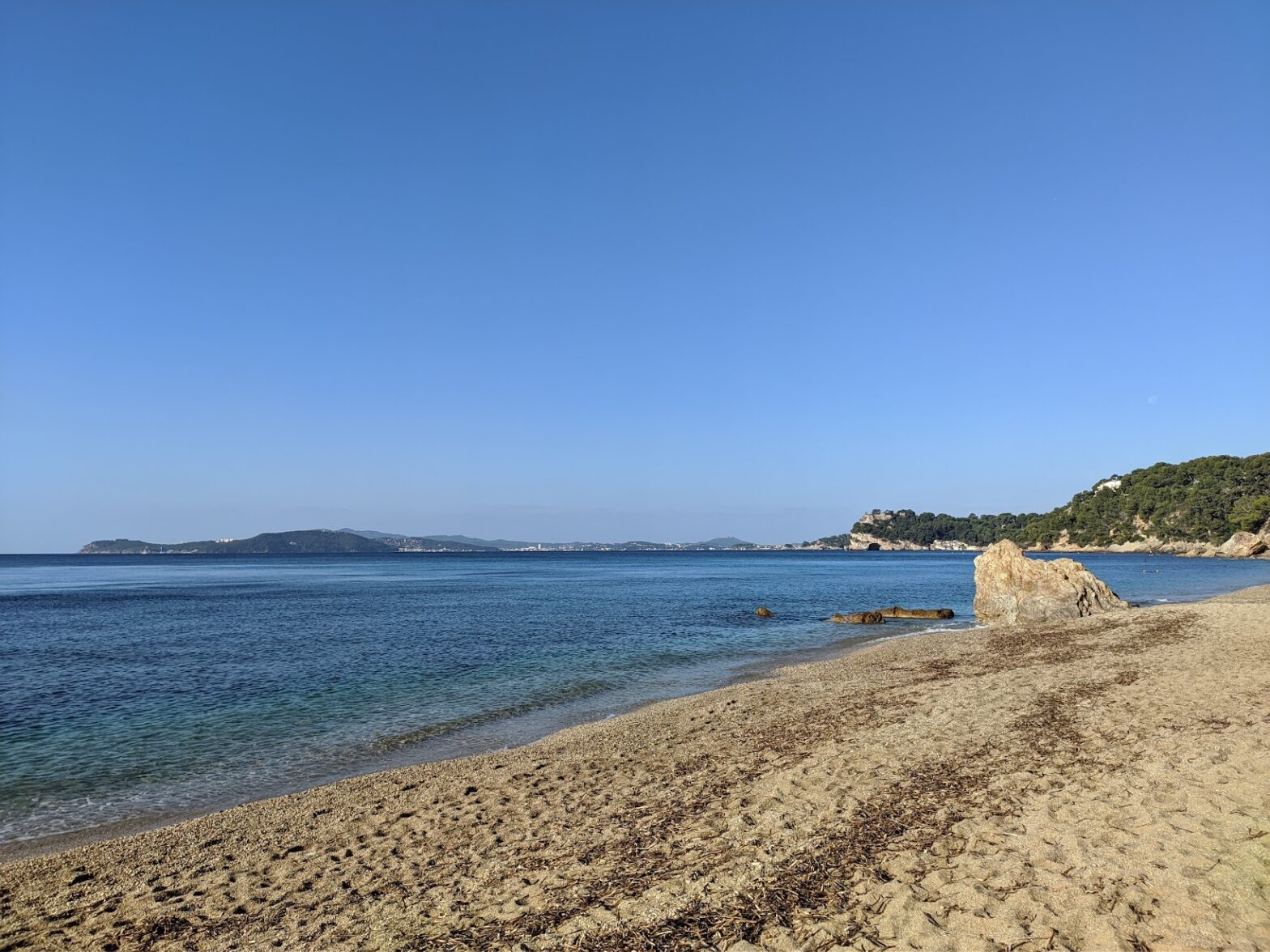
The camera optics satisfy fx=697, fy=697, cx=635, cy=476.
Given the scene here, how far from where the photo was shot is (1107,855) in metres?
7.17

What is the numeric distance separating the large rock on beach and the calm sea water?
3961mm

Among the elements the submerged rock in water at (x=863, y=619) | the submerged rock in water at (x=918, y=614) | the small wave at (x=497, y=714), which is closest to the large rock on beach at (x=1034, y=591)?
the submerged rock in water at (x=918, y=614)

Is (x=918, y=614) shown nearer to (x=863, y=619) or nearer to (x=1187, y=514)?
(x=863, y=619)

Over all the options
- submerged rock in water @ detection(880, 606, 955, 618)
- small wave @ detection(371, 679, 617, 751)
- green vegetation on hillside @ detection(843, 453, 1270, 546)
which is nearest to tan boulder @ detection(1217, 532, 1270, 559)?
green vegetation on hillside @ detection(843, 453, 1270, 546)

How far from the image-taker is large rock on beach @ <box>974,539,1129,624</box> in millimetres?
33531

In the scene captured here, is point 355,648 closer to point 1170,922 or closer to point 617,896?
point 617,896

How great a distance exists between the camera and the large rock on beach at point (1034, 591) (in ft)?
110

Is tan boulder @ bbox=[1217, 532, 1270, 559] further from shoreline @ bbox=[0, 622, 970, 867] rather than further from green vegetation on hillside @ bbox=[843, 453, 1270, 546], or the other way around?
shoreline @ bbox=[0, 622, 970, 867]

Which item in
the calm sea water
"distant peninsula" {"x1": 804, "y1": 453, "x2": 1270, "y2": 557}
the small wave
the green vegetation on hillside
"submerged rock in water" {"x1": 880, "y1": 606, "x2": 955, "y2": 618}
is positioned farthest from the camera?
the green vegetation on hillside

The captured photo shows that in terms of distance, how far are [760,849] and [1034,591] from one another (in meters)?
32.1

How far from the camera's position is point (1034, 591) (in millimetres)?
34375

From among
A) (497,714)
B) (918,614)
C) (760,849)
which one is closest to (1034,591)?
(918,614)

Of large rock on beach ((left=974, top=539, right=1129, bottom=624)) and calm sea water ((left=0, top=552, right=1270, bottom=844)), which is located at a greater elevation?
large rock on beach ((left=974, top=539, right=1129, bottom=624))

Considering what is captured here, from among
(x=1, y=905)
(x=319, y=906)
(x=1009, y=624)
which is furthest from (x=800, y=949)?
(x=1009, y=624)
